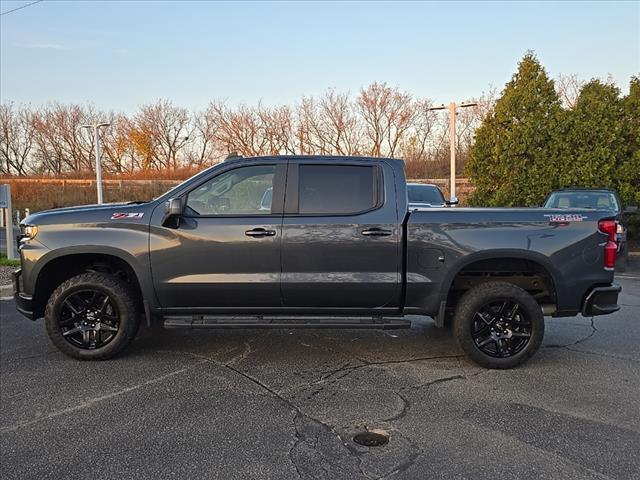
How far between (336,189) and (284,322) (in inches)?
53.3

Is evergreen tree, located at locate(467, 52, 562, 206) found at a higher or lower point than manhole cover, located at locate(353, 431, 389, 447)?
higher

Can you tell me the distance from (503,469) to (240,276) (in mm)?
2701

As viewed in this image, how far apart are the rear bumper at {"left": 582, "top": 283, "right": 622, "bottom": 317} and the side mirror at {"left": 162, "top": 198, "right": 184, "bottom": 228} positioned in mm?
3847

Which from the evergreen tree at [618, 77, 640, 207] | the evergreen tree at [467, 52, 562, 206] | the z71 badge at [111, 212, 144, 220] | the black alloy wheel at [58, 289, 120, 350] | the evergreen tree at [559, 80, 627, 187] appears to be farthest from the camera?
the evergreen tree at [467, 52, 562, 206]

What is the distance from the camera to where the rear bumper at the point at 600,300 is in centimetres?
469

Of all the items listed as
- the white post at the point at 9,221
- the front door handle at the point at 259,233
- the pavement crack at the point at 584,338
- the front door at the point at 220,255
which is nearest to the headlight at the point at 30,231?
the front door at the point at 220,255

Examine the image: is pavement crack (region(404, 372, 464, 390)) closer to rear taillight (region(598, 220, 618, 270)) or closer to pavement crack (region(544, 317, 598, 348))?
pavement crack (region(544, 317, 598, 348))

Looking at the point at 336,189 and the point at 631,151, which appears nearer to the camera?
the point at 336,189

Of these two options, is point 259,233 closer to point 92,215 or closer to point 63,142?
point 92,215

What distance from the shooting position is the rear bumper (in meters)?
4.69

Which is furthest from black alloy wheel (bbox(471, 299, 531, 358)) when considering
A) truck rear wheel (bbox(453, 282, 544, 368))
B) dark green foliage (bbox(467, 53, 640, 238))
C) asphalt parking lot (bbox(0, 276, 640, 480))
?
dark green foliage (bbox(467, 53, 640, 238))

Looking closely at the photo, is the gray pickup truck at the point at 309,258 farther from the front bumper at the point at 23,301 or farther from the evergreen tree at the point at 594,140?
the evergreen tree at the point at 594,140

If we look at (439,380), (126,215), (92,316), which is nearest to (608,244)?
(439,380)

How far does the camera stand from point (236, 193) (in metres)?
4.89
